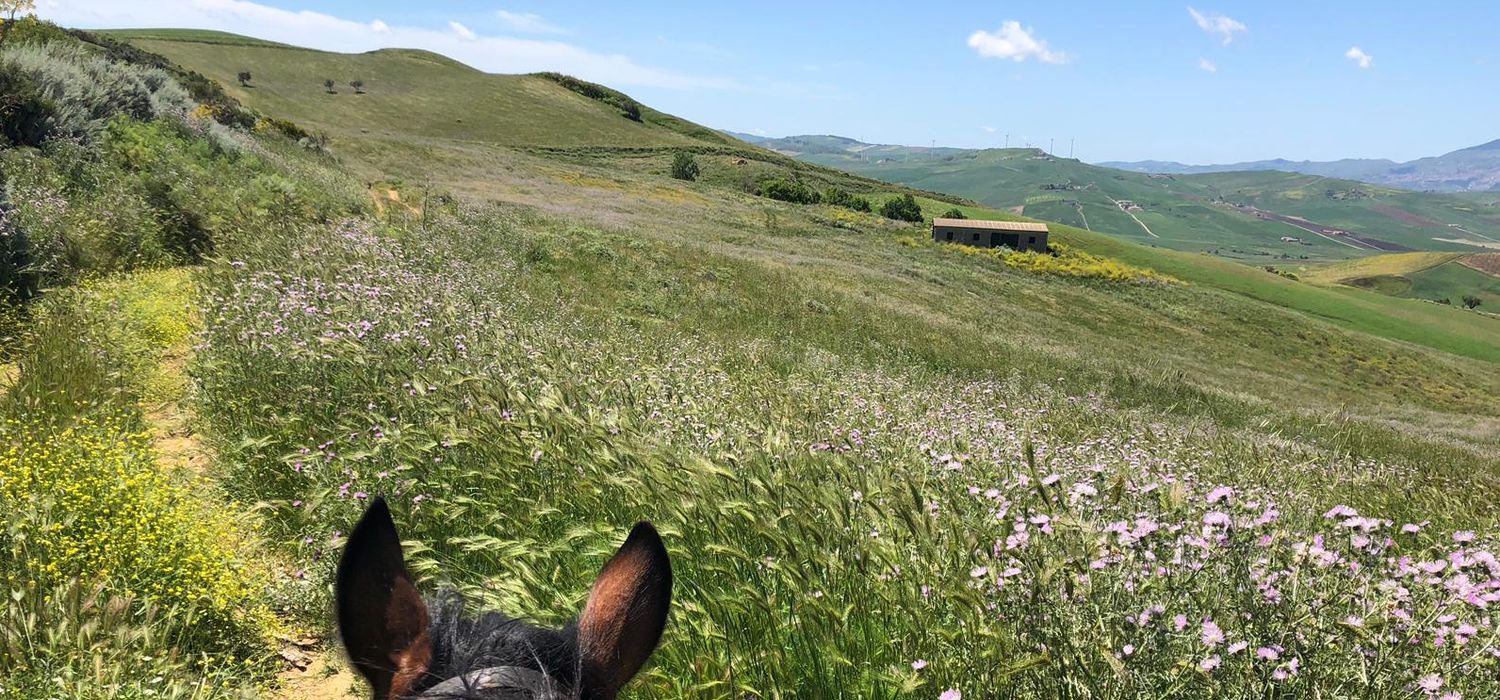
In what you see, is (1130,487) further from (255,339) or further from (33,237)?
(33,237)

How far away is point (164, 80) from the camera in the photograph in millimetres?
22516

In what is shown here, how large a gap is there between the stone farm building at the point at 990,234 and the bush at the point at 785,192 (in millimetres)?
15599

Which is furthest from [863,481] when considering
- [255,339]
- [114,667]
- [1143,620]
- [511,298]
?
[511,298]

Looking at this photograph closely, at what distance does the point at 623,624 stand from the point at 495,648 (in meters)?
0.26

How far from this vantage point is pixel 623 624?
1540mm

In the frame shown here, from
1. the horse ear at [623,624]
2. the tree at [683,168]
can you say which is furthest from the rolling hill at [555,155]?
the horse ear at [623,624]

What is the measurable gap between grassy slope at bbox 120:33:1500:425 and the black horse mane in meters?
17.7

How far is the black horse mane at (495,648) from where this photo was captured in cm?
146

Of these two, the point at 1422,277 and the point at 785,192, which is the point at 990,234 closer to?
the point at 785,192

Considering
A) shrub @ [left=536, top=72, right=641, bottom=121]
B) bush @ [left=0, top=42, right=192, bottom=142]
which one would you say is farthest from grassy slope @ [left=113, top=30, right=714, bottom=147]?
bush @ [left=0, top=42, right=192, bottom=142]

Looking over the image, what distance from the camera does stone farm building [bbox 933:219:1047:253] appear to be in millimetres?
73688

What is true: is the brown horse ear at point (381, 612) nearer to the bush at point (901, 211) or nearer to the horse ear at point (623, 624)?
the horse ear at point (623, 624)

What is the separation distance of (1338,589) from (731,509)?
6.62 feet

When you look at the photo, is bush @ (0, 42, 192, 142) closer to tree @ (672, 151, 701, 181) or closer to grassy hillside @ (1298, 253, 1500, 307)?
tree @ (672, 151, 701, 181)
